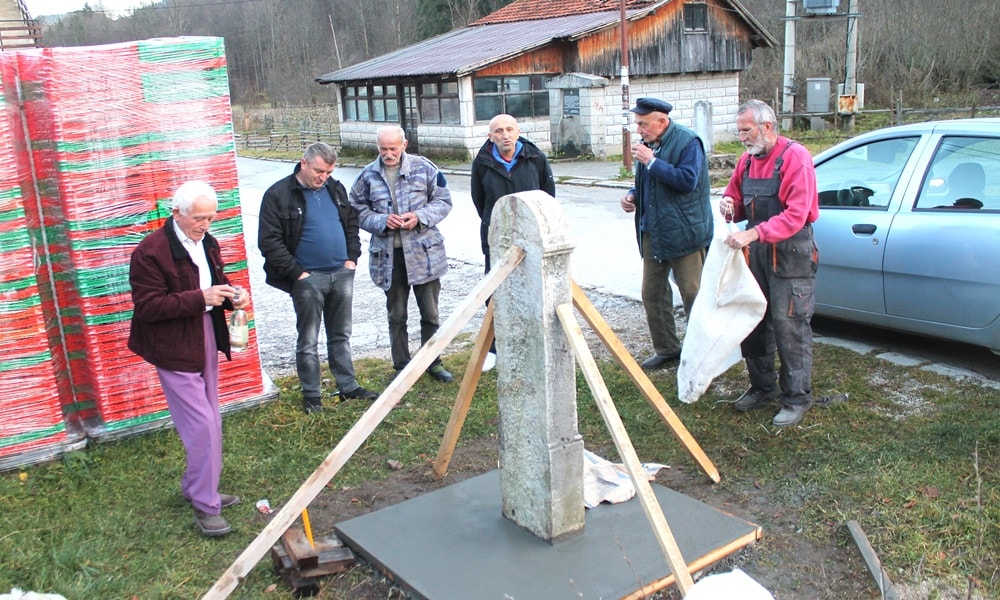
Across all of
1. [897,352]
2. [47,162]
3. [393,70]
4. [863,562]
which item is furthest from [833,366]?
[393,70]

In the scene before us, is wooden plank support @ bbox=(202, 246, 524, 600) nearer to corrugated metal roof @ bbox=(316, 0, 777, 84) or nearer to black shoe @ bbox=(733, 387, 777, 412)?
black shoe @ bbox=(733, 387, 777, 412)

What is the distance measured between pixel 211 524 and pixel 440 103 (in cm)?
2329

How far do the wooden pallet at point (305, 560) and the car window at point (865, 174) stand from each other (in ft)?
13.9

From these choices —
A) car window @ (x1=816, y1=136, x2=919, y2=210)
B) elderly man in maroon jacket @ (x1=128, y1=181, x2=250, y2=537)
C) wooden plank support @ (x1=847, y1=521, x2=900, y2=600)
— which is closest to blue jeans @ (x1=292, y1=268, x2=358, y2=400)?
elderly man in maroon jacket @ (x1=128, y1=181, x2=250, y2=537)

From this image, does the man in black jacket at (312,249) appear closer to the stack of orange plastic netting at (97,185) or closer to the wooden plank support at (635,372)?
the stack of orange plastic netting at (97,185)

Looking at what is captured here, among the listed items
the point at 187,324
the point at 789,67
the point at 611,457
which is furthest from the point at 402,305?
the point at 789,67

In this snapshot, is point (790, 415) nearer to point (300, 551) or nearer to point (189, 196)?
point (300, 551)

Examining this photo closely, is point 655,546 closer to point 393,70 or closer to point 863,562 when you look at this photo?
point 863,562

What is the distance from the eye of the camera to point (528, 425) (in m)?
3.61

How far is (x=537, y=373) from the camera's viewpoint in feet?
11.5

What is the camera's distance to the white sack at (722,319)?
458 centimetres

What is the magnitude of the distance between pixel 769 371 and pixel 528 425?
7.00ft

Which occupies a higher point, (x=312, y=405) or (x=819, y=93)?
(x=819, y=93)

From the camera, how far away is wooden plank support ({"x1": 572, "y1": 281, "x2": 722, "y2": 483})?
3666 millimetres
